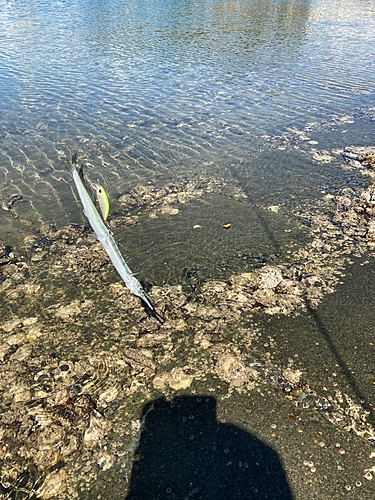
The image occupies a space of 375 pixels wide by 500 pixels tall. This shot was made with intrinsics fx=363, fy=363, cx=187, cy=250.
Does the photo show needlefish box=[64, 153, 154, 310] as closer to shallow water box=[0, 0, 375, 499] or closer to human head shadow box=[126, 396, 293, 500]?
human head shadow box=[126, 396, 293, 500]

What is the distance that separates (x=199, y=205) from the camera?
8062mm

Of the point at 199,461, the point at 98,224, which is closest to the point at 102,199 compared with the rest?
the point at 98,224

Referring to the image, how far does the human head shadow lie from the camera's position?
10.7 ft

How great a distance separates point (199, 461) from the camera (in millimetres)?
3486

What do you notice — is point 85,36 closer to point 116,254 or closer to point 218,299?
point 218,299

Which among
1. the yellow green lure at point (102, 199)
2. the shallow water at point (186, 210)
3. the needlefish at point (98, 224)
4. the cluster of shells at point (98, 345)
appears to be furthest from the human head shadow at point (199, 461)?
the yellow green lure at point (102, 199)

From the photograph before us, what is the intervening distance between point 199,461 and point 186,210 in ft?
17.2

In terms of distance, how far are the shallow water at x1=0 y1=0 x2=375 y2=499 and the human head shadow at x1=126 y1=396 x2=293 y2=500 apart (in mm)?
104

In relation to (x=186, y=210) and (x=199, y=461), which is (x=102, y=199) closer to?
(x=199, y=461)

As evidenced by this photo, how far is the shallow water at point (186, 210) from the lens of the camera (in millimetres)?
4070

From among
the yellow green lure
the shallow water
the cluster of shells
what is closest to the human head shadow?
the shallow water

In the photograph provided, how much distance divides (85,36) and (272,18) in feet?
51.9

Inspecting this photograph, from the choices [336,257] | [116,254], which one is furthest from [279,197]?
[116,254]

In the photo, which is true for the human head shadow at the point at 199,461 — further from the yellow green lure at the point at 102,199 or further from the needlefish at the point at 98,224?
the yellow green lure at the point at 102,199
